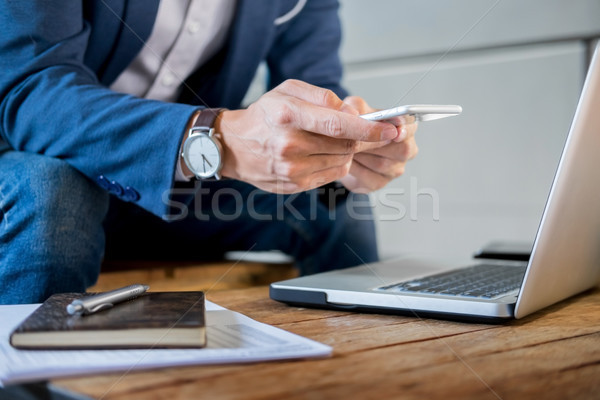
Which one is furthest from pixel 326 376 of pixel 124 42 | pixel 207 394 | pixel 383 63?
pixel 383 63

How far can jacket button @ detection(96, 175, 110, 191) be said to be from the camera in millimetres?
772

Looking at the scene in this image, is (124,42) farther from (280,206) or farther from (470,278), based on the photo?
(470,278)

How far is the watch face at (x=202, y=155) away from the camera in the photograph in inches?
28.2

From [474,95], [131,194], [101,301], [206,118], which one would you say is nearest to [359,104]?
[206,118]

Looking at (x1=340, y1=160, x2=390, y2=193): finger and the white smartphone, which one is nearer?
the white smartphone

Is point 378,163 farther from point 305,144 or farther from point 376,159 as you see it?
point 305,144

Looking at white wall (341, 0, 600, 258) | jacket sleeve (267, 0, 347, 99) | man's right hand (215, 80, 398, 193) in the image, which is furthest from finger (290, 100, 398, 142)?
white wall (341, 0, 600, 258)

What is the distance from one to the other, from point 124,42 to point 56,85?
0.18 m

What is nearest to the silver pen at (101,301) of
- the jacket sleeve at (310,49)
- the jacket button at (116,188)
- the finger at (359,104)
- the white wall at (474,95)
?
the jacket button at (116,188)

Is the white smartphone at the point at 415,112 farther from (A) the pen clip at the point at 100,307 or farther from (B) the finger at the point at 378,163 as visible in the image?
(A) the pen clip at the point at 100,307

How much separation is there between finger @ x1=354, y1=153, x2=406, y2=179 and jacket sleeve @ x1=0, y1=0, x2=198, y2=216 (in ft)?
0.82

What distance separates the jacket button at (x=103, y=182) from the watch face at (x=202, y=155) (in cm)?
12

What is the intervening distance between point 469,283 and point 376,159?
26 cm

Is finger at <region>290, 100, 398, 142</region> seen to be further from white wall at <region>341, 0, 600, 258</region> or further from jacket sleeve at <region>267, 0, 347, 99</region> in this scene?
white wall at <region>341, 0, 600, 258</region>
